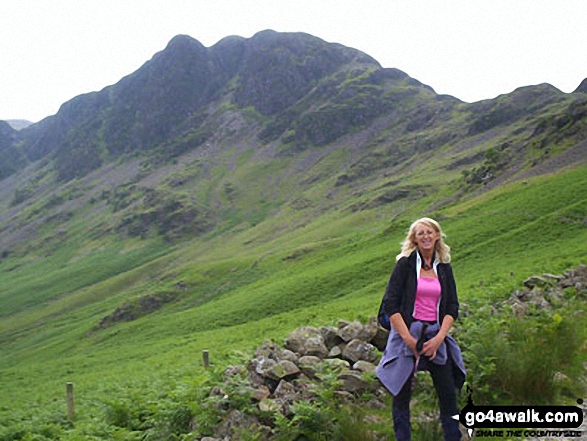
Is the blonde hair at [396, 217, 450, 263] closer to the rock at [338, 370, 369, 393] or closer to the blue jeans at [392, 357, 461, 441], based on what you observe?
the blue jeans at [392, 357, 461, 441]

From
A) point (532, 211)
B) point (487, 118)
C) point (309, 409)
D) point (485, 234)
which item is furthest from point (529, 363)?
point (487, 118)

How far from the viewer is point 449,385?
6855mm

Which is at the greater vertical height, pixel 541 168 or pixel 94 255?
pixel 541 168

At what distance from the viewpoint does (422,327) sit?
22.7ft

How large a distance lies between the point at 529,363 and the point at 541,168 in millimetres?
76616

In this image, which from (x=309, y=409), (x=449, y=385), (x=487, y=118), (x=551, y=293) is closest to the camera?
(x=449, y=385)

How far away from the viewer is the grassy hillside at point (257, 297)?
27.8 metres

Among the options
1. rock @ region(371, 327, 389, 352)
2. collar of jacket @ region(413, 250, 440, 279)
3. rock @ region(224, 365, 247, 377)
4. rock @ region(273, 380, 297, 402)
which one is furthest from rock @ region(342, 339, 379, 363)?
collar of jacket @ region(413, 250, 440, 279)

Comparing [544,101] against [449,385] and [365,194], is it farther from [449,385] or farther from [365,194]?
[449,385]

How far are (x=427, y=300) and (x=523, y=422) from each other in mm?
2682

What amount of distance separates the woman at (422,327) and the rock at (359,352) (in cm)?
318

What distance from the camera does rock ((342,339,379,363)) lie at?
33.7 feet

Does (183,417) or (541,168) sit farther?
(541,168)

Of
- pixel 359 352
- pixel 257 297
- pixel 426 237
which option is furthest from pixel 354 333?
pixel 257 297
